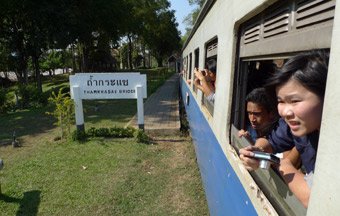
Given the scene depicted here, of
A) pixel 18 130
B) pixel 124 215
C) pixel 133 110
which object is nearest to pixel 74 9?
pixel 133 110

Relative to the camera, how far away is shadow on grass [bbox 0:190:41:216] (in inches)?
171

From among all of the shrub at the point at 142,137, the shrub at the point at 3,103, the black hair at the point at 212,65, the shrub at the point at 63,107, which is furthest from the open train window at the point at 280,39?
the shrub at the point at 3,103

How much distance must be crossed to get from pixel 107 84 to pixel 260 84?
480cm

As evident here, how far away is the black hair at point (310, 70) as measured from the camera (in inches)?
46.4

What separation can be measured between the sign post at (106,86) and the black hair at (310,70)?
5967 mm

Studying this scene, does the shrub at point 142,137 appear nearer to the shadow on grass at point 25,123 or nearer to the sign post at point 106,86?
the sign post at point 106,86

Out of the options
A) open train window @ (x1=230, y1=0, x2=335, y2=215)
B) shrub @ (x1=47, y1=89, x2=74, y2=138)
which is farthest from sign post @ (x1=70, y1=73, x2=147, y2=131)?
open train window @ (x1=230, y1=0, x2=335, y2=215)

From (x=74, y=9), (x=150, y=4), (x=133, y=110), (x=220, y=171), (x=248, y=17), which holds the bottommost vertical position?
(x=133, y=110)

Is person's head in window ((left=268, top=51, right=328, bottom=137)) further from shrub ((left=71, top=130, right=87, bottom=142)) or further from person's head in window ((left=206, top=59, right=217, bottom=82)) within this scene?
shrub ((left=71, top=130, right=87, bottom=142))

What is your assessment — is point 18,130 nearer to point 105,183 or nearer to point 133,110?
point 133,110

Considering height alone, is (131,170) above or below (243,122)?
below

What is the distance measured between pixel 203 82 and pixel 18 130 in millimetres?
7347

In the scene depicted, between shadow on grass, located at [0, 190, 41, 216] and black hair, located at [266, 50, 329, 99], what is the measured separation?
3.93 m

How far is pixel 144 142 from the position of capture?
23.6ft
